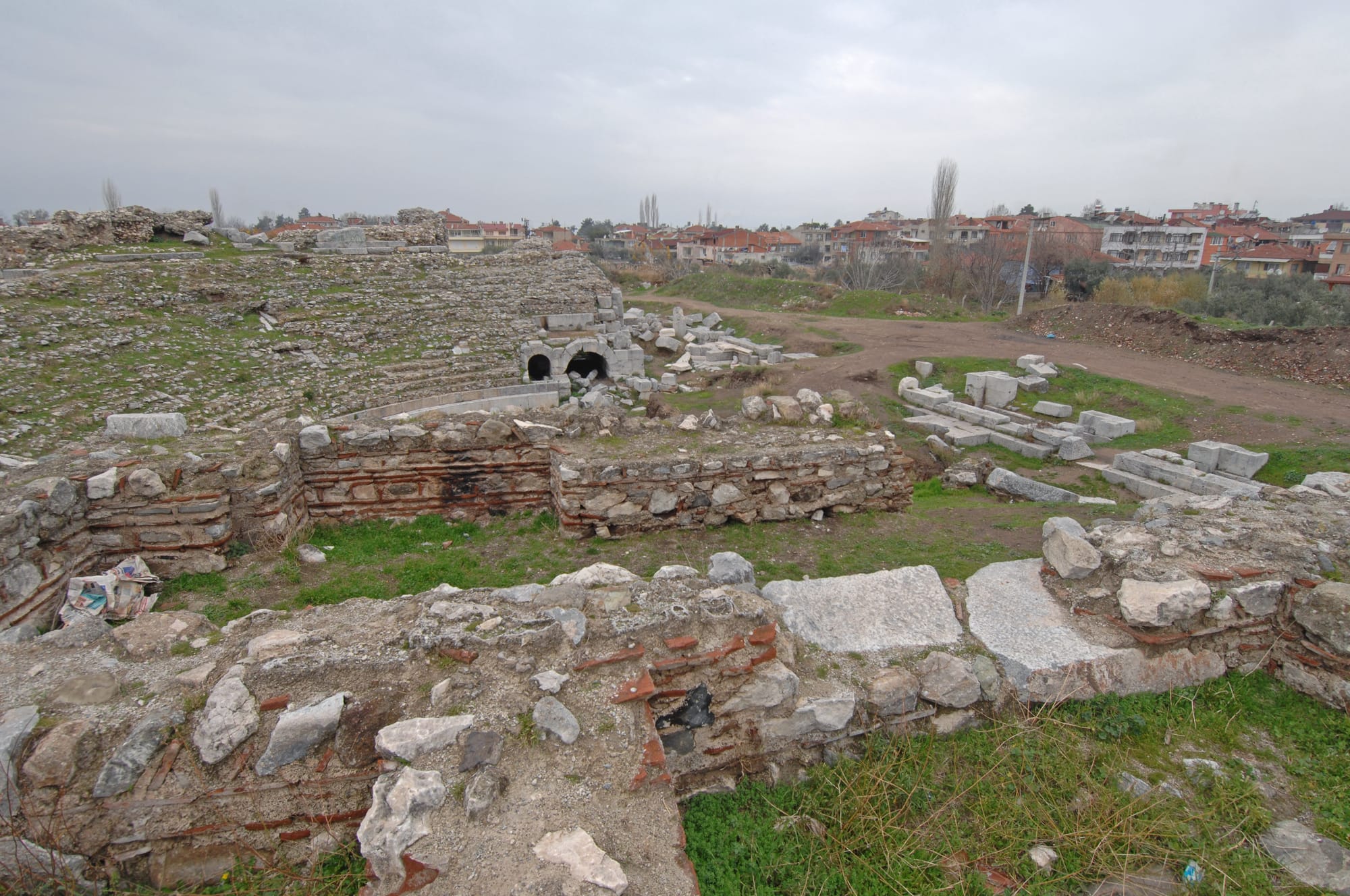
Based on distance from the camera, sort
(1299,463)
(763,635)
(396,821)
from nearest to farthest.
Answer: (396,821)
(763,635)
(1299,463)

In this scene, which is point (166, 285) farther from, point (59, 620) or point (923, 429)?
point (923, 429)

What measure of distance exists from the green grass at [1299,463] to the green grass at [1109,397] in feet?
4.39

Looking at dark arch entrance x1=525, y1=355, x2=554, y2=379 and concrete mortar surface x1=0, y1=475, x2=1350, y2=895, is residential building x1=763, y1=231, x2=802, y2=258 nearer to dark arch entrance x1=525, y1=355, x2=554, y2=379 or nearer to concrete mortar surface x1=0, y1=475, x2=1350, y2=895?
dark arch entrance x1=525, y1=355, x2=554, y2=379

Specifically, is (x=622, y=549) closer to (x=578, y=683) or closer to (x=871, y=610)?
(x=871, y=610)

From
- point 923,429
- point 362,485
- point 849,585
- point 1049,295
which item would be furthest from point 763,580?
point 1049,295

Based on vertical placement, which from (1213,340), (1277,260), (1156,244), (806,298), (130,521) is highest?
(1156,244)

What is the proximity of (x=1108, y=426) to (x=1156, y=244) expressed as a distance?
4664 centimetres

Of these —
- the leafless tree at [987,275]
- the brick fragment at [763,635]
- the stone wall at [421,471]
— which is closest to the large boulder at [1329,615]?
the brick fragment at [763,635]

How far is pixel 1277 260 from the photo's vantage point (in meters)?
37.2

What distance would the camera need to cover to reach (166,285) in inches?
608

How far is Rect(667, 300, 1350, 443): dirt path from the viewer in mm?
11938

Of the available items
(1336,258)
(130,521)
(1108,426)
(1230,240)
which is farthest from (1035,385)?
(1230,240)

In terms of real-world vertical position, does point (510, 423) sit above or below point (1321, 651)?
above

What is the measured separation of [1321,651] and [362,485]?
7.86 metres
